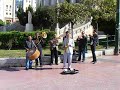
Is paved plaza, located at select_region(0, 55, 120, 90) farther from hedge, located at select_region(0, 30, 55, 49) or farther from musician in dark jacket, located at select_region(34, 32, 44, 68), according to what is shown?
hedge, located at select_region(0, 30, 55, 49)

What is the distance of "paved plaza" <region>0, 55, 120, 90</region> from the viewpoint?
11641mm

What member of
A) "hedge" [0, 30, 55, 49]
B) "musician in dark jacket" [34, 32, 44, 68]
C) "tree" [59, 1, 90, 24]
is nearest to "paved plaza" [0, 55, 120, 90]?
"musician in dark jacket" [34, 32, 44, 68]

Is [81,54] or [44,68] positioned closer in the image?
[44,68]

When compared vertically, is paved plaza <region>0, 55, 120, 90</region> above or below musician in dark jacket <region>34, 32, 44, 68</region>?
below

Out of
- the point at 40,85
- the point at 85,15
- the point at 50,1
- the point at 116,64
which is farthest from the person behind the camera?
the point at 50,1

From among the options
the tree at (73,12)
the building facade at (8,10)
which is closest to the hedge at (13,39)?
the tree at (73,12)

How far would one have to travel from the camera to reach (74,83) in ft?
40.0

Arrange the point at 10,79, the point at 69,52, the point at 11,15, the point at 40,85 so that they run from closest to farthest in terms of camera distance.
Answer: the point at 40,85 → the point at 10,79 → the point at 69,52 → the point at 11,15

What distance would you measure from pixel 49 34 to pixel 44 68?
30.1 ft

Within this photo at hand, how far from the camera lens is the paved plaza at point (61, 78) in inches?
458

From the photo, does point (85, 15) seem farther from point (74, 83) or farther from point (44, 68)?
point (74, 83)

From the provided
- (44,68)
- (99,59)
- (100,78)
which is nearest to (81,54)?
(99,59)

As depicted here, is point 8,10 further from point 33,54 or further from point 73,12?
point 33,54

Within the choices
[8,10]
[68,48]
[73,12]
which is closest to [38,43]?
[68,48]
